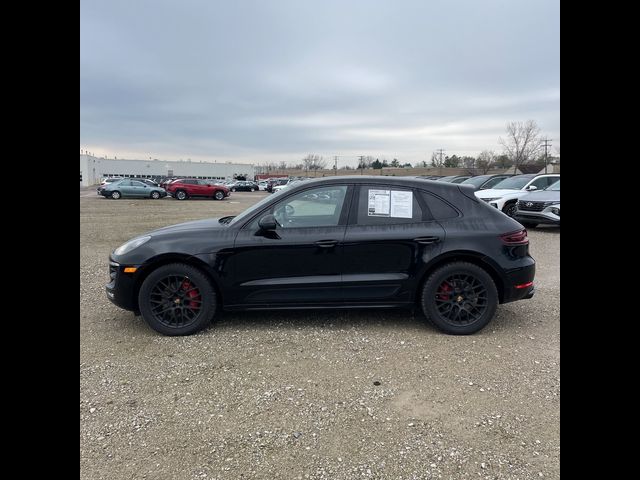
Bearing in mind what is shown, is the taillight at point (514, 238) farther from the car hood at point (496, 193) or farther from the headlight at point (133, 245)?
the car hood at point (496, 193)

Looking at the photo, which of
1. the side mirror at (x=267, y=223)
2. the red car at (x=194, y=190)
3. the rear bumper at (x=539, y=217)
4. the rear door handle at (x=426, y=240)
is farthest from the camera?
the red car at (x=194, y=190)

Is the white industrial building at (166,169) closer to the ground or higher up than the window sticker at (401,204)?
higher up

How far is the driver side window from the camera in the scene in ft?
13.2

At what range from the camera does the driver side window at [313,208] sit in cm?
403

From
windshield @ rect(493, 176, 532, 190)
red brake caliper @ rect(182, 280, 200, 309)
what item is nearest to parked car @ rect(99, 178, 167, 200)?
windshield @ rect(493, 176, 532, 190)

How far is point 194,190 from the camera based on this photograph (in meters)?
30.6

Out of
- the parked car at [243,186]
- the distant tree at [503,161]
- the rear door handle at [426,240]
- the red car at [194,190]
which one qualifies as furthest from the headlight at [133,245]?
the distant tree at [503,161]

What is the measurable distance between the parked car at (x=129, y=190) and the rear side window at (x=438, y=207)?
2957 centimetres

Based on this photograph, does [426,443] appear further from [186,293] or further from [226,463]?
[186,293]

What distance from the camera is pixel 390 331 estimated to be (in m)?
4.01

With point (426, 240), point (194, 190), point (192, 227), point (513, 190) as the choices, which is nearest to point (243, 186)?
point (194, 190)
